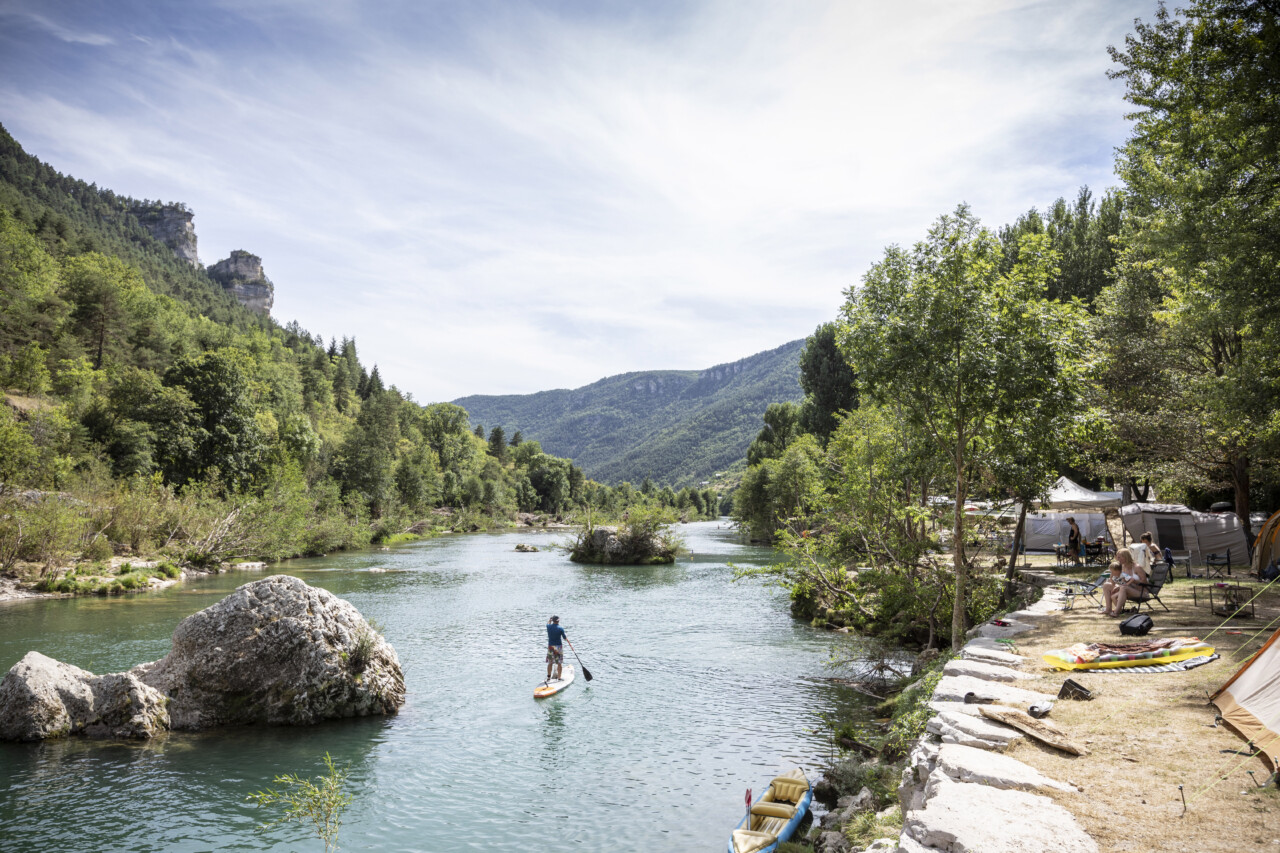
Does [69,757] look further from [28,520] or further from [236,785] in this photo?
[28,520]

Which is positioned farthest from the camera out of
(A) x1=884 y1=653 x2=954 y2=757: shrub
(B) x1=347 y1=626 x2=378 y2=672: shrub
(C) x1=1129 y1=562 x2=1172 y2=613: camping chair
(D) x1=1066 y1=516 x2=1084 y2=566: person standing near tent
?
(D) x1=1066 y1=516 x2=1084 y2=566: person standing near tent

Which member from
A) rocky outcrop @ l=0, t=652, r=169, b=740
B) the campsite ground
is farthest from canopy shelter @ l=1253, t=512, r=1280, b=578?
rocky outcrop @ l=0, t=652, r=169, b=740

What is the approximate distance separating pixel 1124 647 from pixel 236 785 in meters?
14.5

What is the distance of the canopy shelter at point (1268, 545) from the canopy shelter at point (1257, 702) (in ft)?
50.3

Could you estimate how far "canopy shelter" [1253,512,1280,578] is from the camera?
18781 millimetres

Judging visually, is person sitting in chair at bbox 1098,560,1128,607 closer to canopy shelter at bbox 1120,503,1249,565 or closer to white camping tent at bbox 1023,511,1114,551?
canopy shelter at bbox 1120,503,1249,565

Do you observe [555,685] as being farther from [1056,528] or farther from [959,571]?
[1056,528]

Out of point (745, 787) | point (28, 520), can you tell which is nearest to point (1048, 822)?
point (745, 787)

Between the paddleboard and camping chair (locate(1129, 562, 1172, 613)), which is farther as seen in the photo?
the paddleboard

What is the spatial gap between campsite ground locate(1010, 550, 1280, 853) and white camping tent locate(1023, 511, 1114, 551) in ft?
65.3

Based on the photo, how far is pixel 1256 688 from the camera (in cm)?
705

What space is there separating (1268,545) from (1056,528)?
1060 cm

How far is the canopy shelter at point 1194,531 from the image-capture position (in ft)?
71.4

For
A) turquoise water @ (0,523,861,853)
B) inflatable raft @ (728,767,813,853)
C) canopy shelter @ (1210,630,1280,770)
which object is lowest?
turquoise water @ (0,523,861,853)
